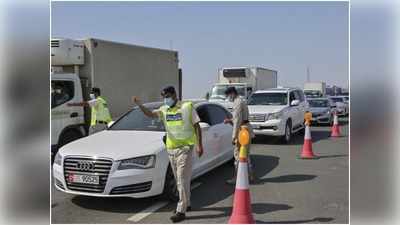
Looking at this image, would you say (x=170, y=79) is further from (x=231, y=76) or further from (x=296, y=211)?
(x=231, y=76)

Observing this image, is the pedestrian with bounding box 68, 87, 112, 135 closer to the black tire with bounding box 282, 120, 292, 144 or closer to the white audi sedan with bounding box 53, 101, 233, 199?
the white audi sedan with bounding box 53, 101, 233, 199

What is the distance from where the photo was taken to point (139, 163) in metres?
5.64

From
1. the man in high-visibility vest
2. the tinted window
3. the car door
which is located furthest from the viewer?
the tinted window

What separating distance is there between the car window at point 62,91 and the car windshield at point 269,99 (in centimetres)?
672

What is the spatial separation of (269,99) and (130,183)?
9143 mm

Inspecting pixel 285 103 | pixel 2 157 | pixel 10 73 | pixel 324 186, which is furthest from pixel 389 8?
pixel 285 103

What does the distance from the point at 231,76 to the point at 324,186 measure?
1775cm

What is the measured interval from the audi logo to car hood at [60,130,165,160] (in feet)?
0.36

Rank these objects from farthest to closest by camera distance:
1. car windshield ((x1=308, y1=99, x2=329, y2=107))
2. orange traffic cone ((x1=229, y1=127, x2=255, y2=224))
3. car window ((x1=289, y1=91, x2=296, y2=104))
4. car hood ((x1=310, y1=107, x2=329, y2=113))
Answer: car windshield ((x1=308, y1=99, x2=329, y2=107)) < car hood ((x1=310, y1=107, x2=329, y2=113)) < car window ((x1=289, y1=91, x2=296, y2=104)) < orange traffic cone ((x1=229, y1=127, x2=255, y2=224))

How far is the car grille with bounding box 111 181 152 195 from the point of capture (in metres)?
5.54

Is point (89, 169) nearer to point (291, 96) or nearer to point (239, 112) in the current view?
point (239, 112)

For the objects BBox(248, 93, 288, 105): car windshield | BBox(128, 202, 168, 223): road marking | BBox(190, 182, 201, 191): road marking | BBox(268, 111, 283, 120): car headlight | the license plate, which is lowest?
BBox(128, 202, 168, 223): road marking

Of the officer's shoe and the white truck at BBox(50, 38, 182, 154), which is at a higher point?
the white truck at BBox(50, 38, 182, 154)

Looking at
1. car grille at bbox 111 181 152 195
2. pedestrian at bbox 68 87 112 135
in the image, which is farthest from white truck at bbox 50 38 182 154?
car grille at bbox 111 181 152 195
